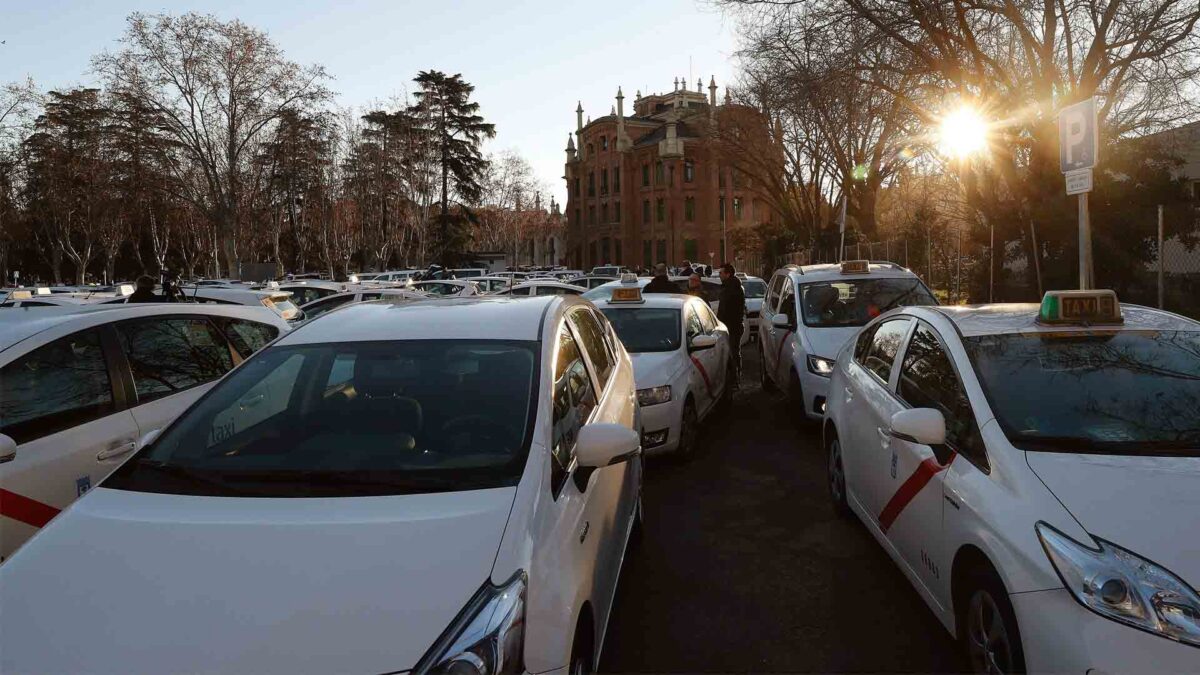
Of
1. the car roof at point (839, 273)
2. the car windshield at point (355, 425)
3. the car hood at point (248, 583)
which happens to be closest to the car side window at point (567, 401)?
the car windshield at point (355, 425)

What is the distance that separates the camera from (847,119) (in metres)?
29.1

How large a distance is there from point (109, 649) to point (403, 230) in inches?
2012

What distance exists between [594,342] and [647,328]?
3.77m

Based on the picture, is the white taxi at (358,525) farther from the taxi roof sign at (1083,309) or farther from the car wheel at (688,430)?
the car wheel at (688,430)

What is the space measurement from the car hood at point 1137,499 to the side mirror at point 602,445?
155cm

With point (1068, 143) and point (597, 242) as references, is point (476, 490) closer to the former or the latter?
point (1068, 143)

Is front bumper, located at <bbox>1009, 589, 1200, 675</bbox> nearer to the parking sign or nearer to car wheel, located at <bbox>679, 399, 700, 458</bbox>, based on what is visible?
car wheel, located at <bbox>679, 399, 700, 458</bbox>

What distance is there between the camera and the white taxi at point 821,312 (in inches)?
336

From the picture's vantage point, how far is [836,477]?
5.75m

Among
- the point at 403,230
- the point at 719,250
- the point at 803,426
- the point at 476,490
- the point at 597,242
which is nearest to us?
the point at 476,490

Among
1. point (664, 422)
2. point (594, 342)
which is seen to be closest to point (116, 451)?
point (594, 342)

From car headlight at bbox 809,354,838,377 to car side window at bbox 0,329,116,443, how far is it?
6290 mm

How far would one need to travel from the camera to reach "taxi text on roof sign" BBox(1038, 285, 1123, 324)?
412cm

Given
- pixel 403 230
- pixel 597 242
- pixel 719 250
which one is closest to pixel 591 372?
pixel 403 230
